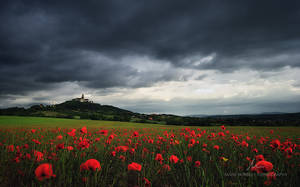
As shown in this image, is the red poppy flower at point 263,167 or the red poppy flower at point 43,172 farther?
the red poppy flower at point 263,167

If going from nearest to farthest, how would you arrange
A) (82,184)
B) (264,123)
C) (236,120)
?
(82,184) < (264,123) < (236,120)

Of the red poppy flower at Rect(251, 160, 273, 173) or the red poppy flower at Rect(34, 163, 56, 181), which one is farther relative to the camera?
the red poppy flower at Rect(251, 160, 273, 173)

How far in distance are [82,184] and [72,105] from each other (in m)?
143

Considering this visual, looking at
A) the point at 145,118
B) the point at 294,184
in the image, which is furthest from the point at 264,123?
the point at 294,184

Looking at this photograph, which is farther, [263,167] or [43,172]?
[263,167]

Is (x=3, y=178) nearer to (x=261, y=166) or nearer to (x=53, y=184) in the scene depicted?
(x=53, y=184)

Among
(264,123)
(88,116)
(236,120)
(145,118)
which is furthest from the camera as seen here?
(88,116)

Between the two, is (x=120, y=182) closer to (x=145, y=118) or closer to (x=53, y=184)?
(x=53, y=184)

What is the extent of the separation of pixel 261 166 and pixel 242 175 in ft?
4.48

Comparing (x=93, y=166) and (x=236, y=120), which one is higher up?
(x=93, y=166)

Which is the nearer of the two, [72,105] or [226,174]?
[226,174]

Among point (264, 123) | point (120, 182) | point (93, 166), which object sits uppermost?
point (93, 166)

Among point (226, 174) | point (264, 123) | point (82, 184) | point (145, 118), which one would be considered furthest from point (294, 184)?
point (145, 118)

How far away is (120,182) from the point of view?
8.84 feet
